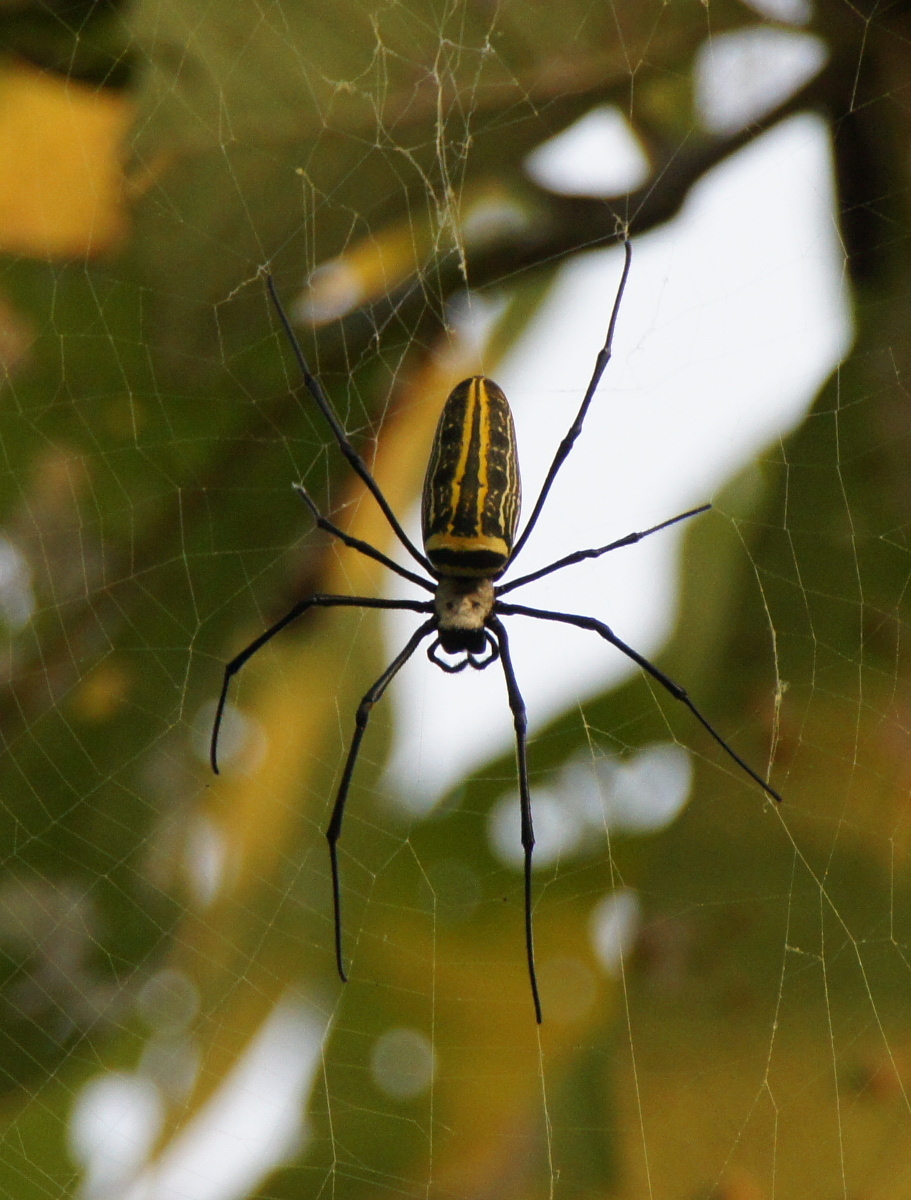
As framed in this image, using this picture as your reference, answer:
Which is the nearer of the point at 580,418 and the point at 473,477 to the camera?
the point at 473,477

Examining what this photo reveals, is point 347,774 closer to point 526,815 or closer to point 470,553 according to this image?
point 526,815

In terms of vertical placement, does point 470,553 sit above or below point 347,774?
above

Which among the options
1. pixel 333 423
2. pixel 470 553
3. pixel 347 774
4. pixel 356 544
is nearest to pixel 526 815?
pixel 347 774

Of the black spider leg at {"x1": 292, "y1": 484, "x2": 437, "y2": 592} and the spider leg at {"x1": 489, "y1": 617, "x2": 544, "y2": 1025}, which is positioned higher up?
the black spider leg at {"x1": 292, "y1": 484, "x2": 437, "y2": 592}

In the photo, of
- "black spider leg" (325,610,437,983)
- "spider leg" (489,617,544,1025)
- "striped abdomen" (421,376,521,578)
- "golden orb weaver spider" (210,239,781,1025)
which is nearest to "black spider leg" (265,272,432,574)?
"golden orb weaver spider" (210,239,781,1025)

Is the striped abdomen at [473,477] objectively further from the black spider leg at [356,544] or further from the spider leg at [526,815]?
the spider leg at [526,815]

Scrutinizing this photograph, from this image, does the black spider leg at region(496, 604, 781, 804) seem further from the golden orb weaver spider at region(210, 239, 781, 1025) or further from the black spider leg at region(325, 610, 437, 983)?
the black spider leg at region(325, 610, 437, 983)

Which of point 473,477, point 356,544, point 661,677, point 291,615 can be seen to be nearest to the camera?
point 473,477
